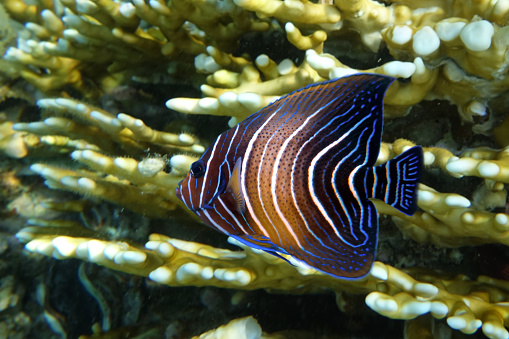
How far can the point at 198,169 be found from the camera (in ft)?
3.82

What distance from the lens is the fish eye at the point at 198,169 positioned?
1157mm

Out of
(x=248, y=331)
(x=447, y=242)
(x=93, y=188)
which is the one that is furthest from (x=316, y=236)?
(x=93, y=188)

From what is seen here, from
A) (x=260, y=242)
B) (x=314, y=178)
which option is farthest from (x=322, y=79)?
(x=260, y=242)

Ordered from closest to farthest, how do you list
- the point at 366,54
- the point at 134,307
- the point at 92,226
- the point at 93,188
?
the point at 366,54 → the point at 93,188 → the point at 134,307 → the point at 92,226

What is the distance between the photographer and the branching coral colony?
58.2 inches

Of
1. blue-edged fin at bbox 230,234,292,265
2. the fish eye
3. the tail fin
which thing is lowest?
blue-edged fin at bbox 230,234,292,265

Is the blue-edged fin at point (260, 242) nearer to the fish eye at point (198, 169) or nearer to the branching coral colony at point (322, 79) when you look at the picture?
the fish eye at point (198, 169)

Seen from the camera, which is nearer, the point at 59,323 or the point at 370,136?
the point at 370,136

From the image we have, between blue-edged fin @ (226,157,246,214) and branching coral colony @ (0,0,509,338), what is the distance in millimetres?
633

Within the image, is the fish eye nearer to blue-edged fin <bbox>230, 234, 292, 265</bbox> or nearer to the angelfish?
the angelfish

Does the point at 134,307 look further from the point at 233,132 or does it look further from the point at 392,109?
the point at 392,109

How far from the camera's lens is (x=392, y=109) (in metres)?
1.71

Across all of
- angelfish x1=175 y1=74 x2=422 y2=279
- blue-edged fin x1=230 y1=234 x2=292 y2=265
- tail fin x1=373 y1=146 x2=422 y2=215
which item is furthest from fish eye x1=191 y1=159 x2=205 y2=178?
tail fin x1=373 y1=146 x2=422 y2=215

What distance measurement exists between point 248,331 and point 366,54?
1676mm
